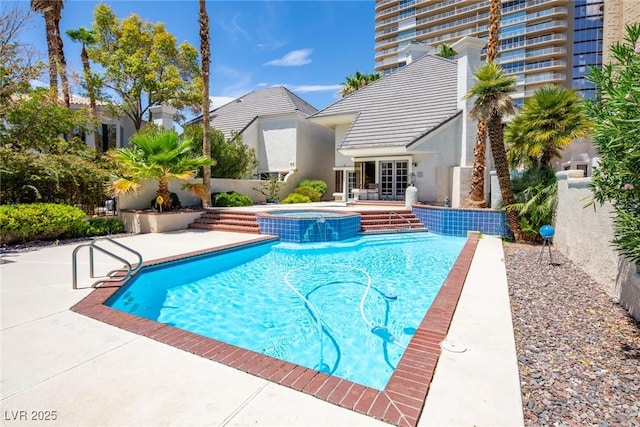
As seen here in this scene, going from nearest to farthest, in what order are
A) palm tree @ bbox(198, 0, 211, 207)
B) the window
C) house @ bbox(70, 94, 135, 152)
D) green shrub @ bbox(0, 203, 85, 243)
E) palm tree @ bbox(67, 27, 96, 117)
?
green shrub @ bbox(0, 203, 85, 243) < palm tree @ bbox(198, 0, 211, 207) < palm tree @ bbox(67, 27, 96, 117) < house @ bbox(70, 94, 135, 152) < the window

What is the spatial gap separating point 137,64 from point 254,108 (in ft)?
32.5

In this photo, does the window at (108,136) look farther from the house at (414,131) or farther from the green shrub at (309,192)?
the house at (414,131)

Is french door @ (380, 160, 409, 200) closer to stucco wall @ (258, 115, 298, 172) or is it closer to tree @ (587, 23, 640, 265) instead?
stucco wall @ (258, 115, 298, 172)

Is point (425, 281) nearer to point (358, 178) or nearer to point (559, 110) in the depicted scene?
point (559, 110)

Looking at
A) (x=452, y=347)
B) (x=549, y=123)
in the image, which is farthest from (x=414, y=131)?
(x=452, y=347)

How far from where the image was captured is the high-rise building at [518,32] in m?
56.8

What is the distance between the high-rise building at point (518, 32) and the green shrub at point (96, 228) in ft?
196

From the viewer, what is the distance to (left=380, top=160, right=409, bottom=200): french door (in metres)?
21.6

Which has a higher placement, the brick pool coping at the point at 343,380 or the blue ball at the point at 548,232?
the blue ball at the point at 548,232

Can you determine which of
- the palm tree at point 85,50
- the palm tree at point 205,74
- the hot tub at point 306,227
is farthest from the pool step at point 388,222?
the palm tree at point 85,50

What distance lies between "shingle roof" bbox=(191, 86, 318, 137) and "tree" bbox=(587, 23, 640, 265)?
24129 mm

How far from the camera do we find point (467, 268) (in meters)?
8.05

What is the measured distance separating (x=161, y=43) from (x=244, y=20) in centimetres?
1219

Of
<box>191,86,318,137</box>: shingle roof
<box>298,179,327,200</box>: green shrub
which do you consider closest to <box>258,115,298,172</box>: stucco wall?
<box>191,86,318,137</box>: shingle roof
